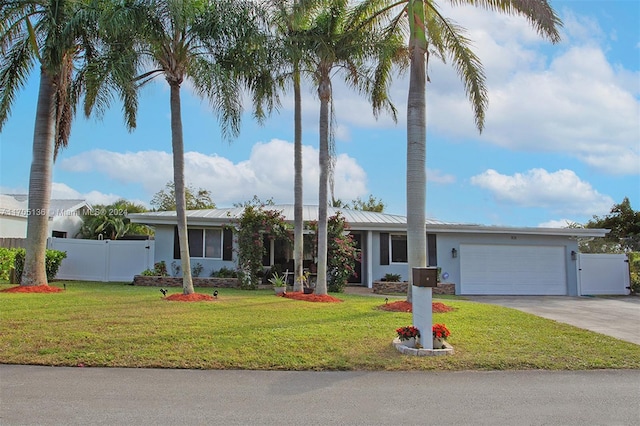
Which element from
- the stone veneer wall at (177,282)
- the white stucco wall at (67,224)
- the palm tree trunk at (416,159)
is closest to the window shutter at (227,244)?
the stone veneer wall at (177,282)

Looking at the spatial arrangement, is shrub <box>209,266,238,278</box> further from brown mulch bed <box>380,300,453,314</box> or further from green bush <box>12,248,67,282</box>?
brown mulch bed <box>380,300,453,314</box>

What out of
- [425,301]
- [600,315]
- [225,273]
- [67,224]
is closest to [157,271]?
[225,273]

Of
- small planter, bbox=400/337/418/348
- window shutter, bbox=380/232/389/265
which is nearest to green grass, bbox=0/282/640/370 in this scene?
small planter, bbox=400/337/418/348

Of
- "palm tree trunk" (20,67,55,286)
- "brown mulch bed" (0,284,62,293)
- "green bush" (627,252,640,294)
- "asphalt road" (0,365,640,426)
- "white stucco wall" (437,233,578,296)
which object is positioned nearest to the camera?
"asphalt road" (0,365,640,426)

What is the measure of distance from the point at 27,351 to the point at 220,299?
617cm

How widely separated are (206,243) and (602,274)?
15909 millimetres

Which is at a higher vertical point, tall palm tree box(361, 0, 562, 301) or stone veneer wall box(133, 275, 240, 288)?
tall palm tree box(361, 0, 562, 301)

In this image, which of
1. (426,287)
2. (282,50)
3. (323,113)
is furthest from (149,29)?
(426,287)

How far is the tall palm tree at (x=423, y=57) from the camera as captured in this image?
35.9 feet

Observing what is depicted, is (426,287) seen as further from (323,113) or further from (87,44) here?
(87,44)

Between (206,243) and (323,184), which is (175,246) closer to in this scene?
(206,243)

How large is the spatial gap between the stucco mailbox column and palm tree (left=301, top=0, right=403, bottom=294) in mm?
5998

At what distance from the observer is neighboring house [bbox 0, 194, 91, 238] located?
75.1ft

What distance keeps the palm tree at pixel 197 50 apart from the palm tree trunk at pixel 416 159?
3.91 m
